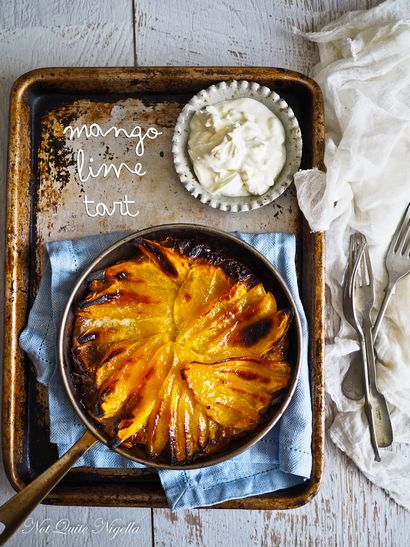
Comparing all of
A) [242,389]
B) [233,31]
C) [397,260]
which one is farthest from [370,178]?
[242,389]

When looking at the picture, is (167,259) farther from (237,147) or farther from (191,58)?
(191,58)

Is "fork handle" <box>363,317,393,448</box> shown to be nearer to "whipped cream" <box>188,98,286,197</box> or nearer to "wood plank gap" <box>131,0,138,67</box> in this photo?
"whipped cream" <box>188,98,286,197</box>

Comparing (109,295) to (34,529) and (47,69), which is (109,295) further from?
(34,529)

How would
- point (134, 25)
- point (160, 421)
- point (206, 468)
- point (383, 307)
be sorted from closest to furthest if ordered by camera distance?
1. point (160, 421)
2. point (206, 468)
3. point (383, 307)
4. point (134, 25)

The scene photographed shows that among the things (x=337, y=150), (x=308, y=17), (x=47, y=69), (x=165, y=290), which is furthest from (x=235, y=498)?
(x=308, y=17)

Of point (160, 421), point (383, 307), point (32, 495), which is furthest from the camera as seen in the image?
point (383, 307)

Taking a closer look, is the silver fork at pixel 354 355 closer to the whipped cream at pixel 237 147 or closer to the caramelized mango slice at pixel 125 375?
the whipped cream at pixel 237 147

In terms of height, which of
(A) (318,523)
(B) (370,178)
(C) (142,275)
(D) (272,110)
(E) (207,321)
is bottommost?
(A) (318,523)
